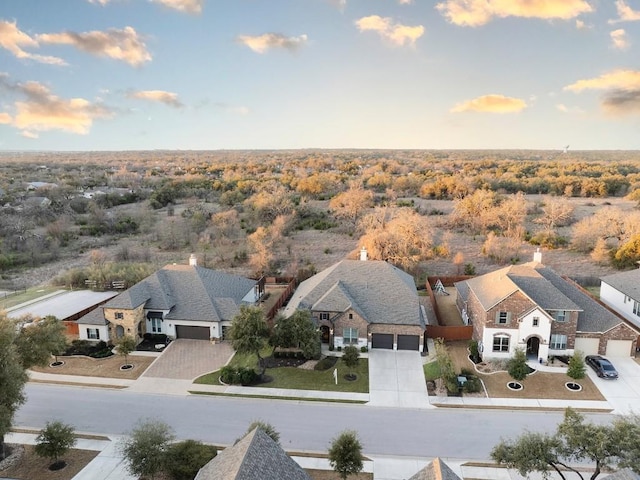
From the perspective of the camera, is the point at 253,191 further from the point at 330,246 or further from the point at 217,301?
the point at 217,301

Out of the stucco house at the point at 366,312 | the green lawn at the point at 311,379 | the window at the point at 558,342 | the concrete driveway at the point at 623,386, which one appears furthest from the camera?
the stucco house at the point at 366,312

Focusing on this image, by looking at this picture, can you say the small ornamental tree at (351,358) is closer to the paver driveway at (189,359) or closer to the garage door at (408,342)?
the garage door at (408,342)

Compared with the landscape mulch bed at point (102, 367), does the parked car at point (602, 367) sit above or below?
above

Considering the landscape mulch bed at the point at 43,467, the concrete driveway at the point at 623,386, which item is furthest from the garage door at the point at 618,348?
the landscape mulch bed at the point at 43,467

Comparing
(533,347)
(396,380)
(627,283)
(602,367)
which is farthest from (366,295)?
(627,283)

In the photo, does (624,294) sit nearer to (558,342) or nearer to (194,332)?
(558,342)

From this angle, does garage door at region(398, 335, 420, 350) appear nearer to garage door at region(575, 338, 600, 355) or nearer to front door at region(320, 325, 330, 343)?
front door at region(320, 325, 330, 343)

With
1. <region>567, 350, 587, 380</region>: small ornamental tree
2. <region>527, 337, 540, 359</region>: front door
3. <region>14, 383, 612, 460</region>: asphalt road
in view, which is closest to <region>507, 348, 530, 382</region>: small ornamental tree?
<region>567, 350, 587, 380</region>: small ornamental tree

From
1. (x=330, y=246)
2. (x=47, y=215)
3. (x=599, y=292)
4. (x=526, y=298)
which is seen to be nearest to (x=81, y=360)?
(x=526, y=298)
